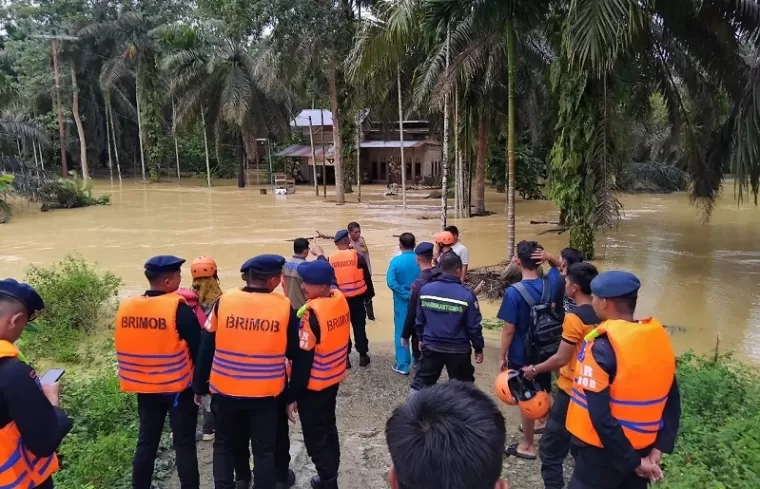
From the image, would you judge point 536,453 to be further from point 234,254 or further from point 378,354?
point 234,254

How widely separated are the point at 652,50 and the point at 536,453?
10.8 metres

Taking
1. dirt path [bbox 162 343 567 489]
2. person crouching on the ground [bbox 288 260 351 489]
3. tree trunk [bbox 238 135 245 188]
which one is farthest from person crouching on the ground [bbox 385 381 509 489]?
tree trunk [bbox 238 135 245 188]

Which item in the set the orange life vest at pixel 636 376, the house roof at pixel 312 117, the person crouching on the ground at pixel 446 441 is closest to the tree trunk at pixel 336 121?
the house roof at pixel 312 117

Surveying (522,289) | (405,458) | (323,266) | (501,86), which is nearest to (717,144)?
(501,86)

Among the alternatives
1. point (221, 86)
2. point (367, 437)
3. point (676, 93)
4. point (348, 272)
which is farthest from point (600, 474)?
point (221, 86)

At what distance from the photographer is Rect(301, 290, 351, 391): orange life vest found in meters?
3.77

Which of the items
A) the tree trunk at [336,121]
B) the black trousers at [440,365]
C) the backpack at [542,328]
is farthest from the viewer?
the tree trunk at [336,121]

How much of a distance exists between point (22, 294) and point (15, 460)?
68 centimetres

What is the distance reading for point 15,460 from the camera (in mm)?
2471

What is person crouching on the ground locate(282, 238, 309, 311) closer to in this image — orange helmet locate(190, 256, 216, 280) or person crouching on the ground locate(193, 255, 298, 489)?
orange helmet locate(190, 256, 216, 280)

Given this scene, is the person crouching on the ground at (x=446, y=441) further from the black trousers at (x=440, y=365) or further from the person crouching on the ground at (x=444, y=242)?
the person crouching on the ground at (x=444, y=242)

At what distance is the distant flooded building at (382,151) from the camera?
36.6 m

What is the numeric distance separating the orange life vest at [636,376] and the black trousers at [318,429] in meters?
1.77

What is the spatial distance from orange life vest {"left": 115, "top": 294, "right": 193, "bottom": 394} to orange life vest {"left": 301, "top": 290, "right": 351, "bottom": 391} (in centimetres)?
79
